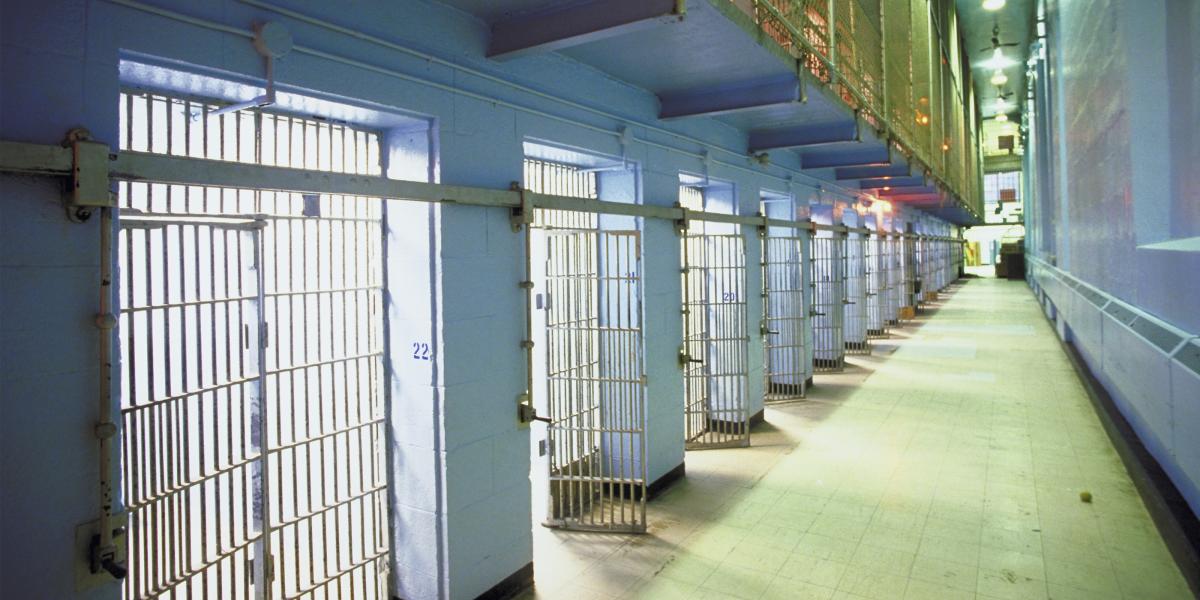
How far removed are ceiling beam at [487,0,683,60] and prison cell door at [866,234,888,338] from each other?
1225 cm

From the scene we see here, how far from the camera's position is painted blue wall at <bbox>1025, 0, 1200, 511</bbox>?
3924 millimetres

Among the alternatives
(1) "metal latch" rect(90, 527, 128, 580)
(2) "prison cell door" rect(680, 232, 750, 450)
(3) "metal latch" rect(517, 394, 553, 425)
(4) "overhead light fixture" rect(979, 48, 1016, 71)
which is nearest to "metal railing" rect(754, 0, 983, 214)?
(2) "prison cell door" rect(680, 232, 750, 450)

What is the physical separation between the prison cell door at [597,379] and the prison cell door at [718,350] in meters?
1.68

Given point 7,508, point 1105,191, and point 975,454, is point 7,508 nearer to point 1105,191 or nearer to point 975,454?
point 975,454

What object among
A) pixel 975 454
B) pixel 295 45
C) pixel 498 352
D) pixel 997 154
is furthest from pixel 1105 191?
pixel 997 154

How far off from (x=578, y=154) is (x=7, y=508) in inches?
155

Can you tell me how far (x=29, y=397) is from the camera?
217cm

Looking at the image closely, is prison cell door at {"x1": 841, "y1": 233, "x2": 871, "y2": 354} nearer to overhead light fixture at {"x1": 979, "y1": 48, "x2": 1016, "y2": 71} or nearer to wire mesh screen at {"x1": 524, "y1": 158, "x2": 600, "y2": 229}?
wire mesh screen at {"x1": 524, "y1": 158, "x2": 600, "y2": 229}

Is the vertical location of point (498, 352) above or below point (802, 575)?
above

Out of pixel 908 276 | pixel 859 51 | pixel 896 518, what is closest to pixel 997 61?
pixel 908 276

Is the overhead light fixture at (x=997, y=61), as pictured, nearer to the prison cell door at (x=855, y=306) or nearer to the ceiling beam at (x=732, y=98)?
the prison cell door at (x=855, y=306)

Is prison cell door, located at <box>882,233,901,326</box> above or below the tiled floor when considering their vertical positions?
above

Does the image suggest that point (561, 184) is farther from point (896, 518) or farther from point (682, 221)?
point (896, 518)

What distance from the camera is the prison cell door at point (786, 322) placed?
958 centimetres
